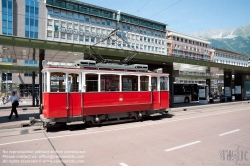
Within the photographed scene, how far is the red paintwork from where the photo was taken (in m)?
8.90

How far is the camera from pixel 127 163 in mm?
4969

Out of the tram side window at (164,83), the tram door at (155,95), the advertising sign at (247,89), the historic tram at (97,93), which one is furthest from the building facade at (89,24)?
the historic tram at (97,93)

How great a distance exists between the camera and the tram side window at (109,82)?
10.2m

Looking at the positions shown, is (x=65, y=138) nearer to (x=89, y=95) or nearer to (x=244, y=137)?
(x=89, y=95)

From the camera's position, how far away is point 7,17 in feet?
146

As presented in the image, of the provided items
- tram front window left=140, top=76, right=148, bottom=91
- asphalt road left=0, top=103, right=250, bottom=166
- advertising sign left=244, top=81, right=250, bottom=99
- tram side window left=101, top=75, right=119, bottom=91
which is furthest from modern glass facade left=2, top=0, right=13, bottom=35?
advertising sign left=244, top=81, right=250, bottom=99

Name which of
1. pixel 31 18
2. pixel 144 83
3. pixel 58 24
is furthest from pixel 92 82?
pixel 58 24

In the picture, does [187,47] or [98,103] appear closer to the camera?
[98,103]

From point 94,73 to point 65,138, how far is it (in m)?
3.59

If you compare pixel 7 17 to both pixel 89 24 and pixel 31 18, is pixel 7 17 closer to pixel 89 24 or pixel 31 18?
pixel 31 18

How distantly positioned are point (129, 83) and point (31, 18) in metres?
45.8

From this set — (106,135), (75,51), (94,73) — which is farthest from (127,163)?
(75,51)

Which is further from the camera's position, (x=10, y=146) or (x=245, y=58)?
(x=245, y=58)

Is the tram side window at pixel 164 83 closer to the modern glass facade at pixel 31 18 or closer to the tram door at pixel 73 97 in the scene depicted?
the tram door at pixel 73 97
